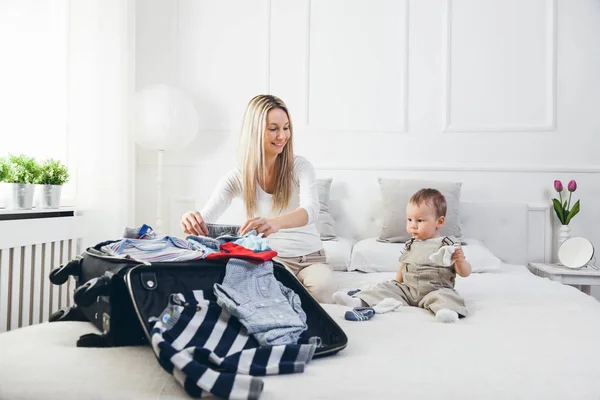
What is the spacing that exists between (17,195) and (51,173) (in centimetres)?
20

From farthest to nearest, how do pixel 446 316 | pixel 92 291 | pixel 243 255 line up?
pixel 446 316
pixel 243 255
pixel 92 291

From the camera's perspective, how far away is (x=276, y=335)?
1.20m

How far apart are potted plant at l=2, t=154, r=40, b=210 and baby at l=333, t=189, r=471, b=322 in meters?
1.27

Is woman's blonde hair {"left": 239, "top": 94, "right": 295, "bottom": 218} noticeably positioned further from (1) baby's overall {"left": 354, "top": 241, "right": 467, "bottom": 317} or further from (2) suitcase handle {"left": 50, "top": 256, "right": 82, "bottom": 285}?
(2) suitcase handle {"left": 50, "top": 256, "right": 82, "bottom": 285}

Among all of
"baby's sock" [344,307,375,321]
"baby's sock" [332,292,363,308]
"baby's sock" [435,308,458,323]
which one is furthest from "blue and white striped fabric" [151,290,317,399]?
"baby's sock" [332,292,363,308]

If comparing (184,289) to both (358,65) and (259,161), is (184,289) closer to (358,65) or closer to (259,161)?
(259,161)

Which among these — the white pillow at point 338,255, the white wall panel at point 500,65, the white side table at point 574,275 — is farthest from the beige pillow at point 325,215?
the white side table at point 574,275

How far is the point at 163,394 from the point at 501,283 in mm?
1685

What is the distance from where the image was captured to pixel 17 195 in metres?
2.10

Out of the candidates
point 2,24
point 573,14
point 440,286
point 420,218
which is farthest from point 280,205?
point 573,14

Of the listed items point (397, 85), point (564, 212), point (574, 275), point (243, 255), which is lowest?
point (574, 275)

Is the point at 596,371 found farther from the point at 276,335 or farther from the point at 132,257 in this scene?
the point at 132,257

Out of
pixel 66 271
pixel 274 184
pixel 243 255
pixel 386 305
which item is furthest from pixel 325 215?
pixel 66 271

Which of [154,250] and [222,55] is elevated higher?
[222,55]
